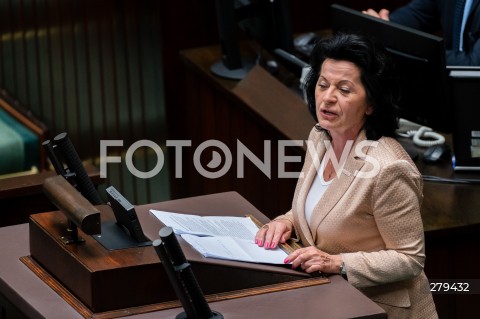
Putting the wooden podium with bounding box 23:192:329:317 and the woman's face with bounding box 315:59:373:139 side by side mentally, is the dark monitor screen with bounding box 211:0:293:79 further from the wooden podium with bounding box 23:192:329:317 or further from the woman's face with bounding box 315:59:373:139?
the wooden podium with bounding box 23:192:329:317

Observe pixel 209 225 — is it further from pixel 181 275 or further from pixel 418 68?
pixel 418 68

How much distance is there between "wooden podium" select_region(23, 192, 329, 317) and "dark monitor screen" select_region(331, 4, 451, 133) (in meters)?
1.24

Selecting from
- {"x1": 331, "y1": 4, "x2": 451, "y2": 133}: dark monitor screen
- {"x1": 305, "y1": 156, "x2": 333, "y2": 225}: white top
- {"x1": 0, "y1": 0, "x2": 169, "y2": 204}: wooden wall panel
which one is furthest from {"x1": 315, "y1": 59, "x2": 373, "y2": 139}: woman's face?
{"x1": 0, "y1": 0, "x2": 169, "y2": 204}: wooden wall panel

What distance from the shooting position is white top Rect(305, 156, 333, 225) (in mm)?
2422

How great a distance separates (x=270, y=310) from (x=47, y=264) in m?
0.46

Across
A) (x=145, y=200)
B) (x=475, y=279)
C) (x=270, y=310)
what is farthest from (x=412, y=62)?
(x=145, y=200)

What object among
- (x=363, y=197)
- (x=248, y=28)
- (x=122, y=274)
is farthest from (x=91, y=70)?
(x=122, y=274)

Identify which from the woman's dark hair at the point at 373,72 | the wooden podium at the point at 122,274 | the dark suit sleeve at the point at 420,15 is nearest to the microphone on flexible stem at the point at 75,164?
the wooden podium at the point at 122,274

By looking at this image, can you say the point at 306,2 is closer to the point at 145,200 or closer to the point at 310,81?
the point at 145,200

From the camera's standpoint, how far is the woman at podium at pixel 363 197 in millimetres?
2275

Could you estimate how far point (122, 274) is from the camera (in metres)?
2.05

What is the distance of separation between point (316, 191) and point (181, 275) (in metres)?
0.61

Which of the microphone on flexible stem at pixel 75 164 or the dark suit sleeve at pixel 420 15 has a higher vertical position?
the microphone on flexible stem at pixel 75 164

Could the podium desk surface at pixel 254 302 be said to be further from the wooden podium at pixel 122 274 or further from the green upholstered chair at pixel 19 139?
the green upholstered chair at pixel 19 139
